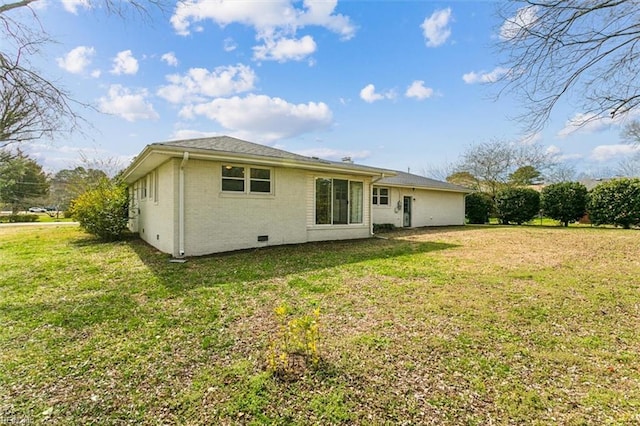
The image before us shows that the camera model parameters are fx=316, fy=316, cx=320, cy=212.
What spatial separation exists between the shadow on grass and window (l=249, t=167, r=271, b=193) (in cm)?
173

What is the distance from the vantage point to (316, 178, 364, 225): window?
10680 mm

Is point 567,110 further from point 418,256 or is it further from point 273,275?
point 273,275

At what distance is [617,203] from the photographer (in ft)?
50.4

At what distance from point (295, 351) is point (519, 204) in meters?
19.8

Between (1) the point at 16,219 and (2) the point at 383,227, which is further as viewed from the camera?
(1) the point at 16,219

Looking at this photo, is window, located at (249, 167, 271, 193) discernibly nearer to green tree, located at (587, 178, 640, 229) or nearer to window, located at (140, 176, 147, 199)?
window, located at (140, 176, 147, 199)

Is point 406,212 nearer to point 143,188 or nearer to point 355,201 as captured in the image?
point 355,201

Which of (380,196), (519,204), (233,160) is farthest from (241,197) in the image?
(519,204)

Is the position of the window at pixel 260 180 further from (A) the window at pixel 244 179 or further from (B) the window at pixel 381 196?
(B) the window at pixel 381 196

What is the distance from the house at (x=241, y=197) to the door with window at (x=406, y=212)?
18.0 feet

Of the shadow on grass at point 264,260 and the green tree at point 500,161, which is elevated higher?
the green tree at point 500,161

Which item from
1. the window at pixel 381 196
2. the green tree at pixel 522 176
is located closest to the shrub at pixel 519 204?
the green tree at pixel 522 176

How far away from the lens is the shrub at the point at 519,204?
1856cm

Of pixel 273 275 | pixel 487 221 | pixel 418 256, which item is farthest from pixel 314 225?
pixel 487 221
